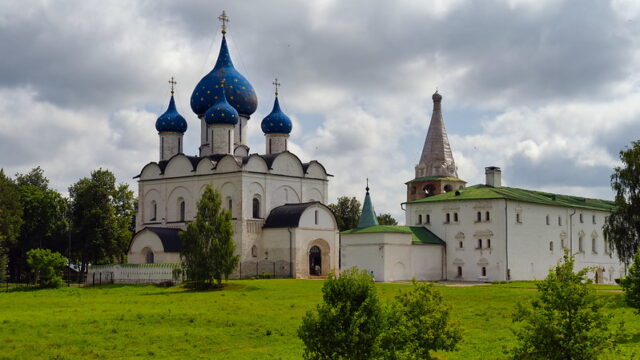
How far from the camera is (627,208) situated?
36.8m

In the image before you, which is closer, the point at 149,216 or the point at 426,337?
the point at 426,337

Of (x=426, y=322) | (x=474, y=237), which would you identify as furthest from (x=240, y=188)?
(x=426, y=322)

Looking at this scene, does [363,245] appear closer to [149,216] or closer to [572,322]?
[149,216]

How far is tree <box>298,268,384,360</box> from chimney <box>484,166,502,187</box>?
35.0 meters

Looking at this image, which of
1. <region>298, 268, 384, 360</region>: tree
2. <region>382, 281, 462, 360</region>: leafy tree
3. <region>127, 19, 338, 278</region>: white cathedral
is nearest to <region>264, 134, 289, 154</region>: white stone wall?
<region>127, 19, 338, 278</region>: white cathedral

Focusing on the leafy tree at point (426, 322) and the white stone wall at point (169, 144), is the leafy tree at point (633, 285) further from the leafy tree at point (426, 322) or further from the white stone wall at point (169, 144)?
the white stone wall at point (169, 144)

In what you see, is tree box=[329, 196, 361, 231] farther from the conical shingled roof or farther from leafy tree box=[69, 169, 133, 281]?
leafy tree box=[69, 169, 133, 281]

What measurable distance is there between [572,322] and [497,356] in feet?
19.0

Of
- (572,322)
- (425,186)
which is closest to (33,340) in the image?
(572,322)

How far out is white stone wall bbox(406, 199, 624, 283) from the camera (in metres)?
45.3

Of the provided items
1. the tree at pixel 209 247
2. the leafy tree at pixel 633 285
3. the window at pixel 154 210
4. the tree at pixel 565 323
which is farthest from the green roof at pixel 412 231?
the tree at pixel 565 323

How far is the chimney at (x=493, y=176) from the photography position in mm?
49312

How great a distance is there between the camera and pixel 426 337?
17531 mm

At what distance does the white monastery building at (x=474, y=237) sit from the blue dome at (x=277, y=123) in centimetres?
862
